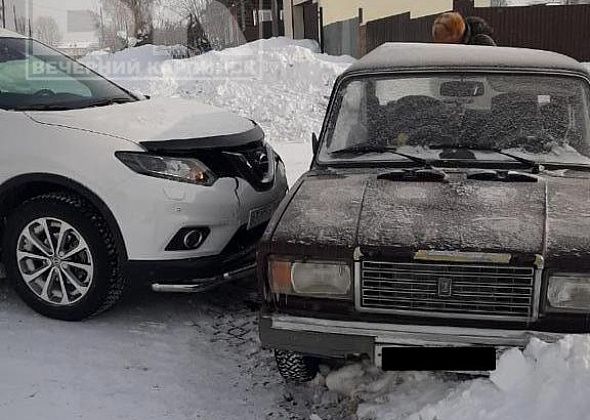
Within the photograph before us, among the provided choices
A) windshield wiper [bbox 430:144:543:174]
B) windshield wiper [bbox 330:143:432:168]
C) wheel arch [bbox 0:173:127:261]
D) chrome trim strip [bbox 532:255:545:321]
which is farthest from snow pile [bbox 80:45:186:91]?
chrome trim strip [bbox 532:255:545:321]

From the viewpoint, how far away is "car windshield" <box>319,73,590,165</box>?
12.9 feet

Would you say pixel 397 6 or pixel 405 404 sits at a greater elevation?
pixel 397 6

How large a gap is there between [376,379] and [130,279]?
5.42ft

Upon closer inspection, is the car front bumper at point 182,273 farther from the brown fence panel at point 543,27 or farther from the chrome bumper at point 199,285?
the brown fence panel at point 543,27

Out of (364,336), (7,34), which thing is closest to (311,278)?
(364,336)

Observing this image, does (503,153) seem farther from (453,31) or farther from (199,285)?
(453,31)

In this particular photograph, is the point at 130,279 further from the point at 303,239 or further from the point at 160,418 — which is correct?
the point at 303,239

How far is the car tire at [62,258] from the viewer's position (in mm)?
4133

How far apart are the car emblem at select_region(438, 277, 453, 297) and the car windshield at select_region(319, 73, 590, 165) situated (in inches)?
43.8

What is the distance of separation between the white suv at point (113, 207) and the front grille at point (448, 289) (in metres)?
1.44

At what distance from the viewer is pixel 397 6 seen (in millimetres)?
26328

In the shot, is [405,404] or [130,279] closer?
[405,404]

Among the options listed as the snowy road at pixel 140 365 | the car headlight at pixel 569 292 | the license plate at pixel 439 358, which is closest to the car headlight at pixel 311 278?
the license plate at pixel 439 358

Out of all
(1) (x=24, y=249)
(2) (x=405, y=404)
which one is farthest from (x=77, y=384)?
(2) (x=405, y=404)
